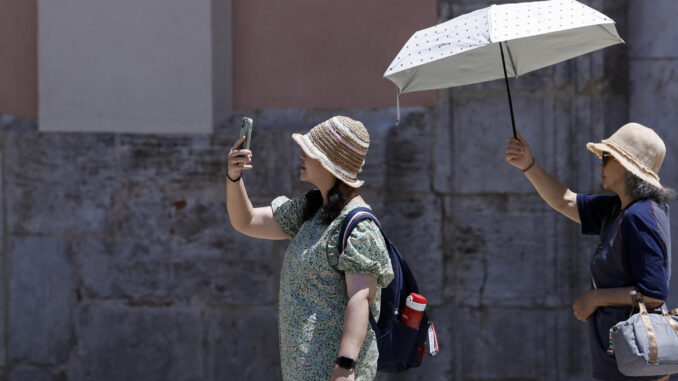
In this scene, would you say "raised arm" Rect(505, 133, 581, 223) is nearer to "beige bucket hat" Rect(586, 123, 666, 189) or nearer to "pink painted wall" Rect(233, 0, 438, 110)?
"beige bucket hat" Rect(586, 123, 666, 189)

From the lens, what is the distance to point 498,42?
326 cm

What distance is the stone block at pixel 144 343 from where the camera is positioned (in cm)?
489

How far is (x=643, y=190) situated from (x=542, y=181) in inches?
19.8

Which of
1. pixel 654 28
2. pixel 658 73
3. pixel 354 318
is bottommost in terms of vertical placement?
pixel 354 318

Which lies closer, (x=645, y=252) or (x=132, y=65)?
(x=645, y=252)

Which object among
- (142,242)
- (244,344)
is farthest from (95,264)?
(244,344)

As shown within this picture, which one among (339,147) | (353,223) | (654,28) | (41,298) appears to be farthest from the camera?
(41,298)

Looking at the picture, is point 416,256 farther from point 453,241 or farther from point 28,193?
point 28,193

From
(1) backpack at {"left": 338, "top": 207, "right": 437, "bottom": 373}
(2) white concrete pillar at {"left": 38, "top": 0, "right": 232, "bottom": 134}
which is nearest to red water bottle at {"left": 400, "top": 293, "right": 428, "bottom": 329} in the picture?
(1) backpack at {"left": 338, "top": 207, "right": 437, "bottom": 373}

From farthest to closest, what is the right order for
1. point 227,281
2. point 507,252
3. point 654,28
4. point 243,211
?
point 227,281 → point 507,252 → point 654,28 → point 243,211

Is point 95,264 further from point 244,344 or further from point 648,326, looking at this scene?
point 648,326

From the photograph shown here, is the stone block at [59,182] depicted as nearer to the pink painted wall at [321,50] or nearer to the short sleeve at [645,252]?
the pink painted wall at [321,50]

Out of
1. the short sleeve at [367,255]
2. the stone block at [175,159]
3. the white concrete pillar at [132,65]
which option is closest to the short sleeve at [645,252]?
the short sleeve at [367,255]

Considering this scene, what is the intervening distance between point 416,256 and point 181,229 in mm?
1383
